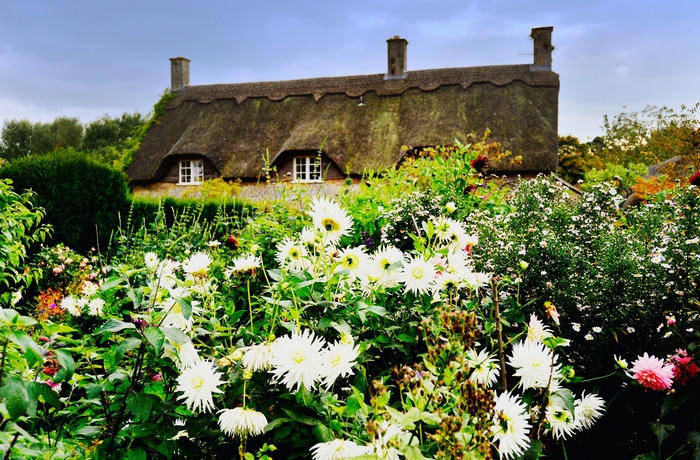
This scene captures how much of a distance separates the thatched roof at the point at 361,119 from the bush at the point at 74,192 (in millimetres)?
10345

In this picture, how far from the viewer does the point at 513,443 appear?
1649mm

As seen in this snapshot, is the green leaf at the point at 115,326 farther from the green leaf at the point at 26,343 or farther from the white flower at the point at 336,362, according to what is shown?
the white flower at the point at 336,362

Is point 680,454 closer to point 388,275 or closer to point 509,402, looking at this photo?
point 509,402

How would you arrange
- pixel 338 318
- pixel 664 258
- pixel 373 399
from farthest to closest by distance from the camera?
pixel 664 258 < pixel 338 318 < pixel 373 399

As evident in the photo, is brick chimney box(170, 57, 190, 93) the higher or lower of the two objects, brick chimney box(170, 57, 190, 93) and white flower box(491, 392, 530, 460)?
the higher

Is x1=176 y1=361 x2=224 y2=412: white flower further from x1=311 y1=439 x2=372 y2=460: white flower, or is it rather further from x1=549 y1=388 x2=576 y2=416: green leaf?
x1=549 y1=388 x2=576 y2=416: green leaf

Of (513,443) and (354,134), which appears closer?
(513,443)

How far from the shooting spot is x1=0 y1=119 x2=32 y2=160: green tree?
1596 inches

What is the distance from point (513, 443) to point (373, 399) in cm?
51

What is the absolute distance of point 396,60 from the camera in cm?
2222

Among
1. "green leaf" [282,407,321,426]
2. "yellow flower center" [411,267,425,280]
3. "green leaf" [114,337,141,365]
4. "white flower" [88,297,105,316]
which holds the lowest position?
"green leaf" [282,407,321,426]

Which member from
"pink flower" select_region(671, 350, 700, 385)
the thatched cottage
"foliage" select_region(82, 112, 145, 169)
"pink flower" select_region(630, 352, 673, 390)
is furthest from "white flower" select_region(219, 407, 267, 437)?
"foliage" select_region(82, 112, 145, 169)

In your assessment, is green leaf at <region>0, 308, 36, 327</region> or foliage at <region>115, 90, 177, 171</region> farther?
foliage at <region>115, 90, 177, 171</region>

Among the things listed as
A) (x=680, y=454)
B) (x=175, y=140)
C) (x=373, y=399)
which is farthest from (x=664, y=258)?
(x=175, y=140)
